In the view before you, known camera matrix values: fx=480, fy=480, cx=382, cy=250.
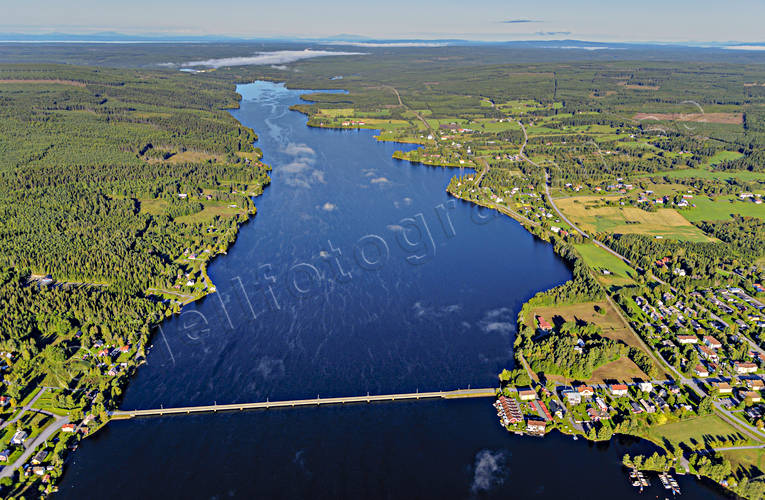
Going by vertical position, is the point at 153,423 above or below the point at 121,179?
above

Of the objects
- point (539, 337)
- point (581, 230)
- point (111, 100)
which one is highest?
point (539, 337)

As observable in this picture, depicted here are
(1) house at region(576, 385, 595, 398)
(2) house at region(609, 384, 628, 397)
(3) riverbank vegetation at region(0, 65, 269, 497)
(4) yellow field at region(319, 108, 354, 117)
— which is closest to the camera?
(3) riverbank vegetation at region(0, 65, 269, 497)

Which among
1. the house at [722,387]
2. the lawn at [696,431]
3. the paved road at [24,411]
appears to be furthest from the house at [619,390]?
the paved road at [24,411]

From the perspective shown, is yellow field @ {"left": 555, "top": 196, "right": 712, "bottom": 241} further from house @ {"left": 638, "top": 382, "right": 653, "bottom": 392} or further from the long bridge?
the long bridge

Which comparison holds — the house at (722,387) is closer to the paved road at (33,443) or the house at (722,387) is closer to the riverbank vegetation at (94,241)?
the riverbank vegetation at (94,241)

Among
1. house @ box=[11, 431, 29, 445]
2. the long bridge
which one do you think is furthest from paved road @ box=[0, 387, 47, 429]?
the long bridge

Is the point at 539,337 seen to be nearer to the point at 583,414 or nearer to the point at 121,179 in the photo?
the point at 583,414

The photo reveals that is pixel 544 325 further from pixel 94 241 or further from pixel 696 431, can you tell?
pixel 94 241

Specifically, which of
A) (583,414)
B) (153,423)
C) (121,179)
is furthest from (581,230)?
(121,179)

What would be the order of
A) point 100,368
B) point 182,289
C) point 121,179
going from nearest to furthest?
1. point 100,368
2. point 182,289
3. point 121,179
